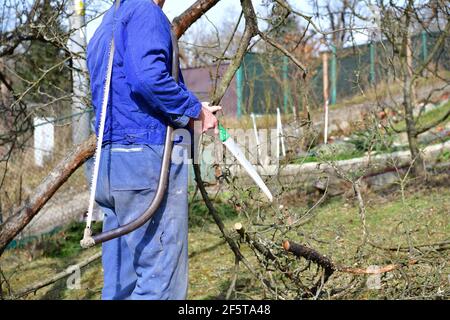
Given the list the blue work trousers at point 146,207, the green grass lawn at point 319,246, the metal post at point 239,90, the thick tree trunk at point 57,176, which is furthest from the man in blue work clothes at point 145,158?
the metal post at point 239,90

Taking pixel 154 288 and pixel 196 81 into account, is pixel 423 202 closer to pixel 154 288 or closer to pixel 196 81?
pixel 154 288

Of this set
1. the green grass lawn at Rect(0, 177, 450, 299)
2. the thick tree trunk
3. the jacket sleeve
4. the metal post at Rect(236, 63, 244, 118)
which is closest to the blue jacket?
the jacket sleeve

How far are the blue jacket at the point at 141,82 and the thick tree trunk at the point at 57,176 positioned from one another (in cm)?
139

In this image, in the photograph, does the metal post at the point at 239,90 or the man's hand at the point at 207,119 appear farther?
the metal post at the point at 239,90

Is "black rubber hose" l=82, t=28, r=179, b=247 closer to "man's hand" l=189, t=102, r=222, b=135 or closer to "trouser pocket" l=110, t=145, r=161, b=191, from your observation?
"trouser pocket" l=110, t=145, r=161, b=191

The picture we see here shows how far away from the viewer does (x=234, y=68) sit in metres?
4.66

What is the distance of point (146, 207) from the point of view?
3.43 m

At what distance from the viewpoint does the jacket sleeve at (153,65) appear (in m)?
3.24

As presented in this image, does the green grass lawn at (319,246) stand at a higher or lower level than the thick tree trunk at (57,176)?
lower

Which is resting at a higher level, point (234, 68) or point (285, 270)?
point (234, 68)

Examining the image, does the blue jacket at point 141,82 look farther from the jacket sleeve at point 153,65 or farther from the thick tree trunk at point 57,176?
the thick tree trunk at point 57,176
